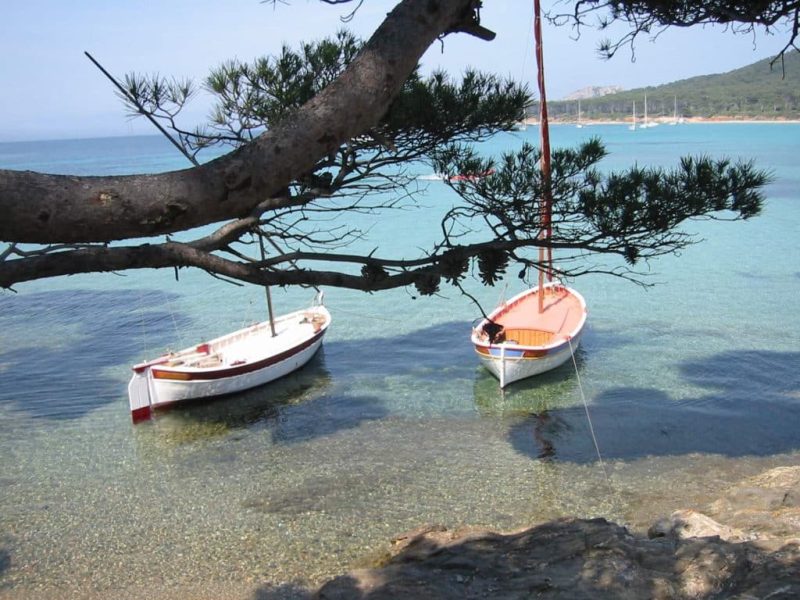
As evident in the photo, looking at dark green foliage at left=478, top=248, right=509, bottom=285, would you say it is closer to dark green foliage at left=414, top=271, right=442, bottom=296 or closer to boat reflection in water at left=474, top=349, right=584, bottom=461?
dark green foliage at left=414, top=271, right=442, bottom=296

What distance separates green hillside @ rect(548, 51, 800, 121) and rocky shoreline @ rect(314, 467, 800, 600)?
268 feet

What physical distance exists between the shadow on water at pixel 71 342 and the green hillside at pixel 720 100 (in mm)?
76700

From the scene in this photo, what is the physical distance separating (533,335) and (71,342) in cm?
811

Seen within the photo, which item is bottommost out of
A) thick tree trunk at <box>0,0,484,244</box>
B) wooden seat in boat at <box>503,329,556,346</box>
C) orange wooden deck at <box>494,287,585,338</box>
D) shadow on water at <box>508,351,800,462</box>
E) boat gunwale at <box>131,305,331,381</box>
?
shadow on water at <box>508,351,800,462</box>

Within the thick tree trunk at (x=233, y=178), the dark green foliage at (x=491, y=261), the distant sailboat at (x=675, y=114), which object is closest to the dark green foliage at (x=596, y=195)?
the dark green foliage at (x=491, y=261)

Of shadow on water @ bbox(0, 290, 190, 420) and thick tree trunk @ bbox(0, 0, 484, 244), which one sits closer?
thick tree trunk @ bbox(0, 0, 484, 244)

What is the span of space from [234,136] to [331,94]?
3.01 metres

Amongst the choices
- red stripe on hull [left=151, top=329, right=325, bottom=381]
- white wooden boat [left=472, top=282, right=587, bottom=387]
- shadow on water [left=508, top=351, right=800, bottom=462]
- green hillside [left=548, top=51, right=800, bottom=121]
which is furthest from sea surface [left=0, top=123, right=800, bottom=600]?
green hillside [left=548, top=51, right=800, bottom=121]

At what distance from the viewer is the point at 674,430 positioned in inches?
327

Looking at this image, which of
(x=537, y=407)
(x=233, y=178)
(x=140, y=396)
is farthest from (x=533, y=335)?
(x=233, y=178)

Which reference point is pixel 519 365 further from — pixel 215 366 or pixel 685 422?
pixel 215 366

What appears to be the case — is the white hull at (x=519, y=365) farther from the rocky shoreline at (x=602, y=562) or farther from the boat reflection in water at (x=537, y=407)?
the rocky shoreline at (x=602, y=562)

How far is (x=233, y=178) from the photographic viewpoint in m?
1.64

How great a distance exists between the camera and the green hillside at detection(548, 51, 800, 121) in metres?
91.4
